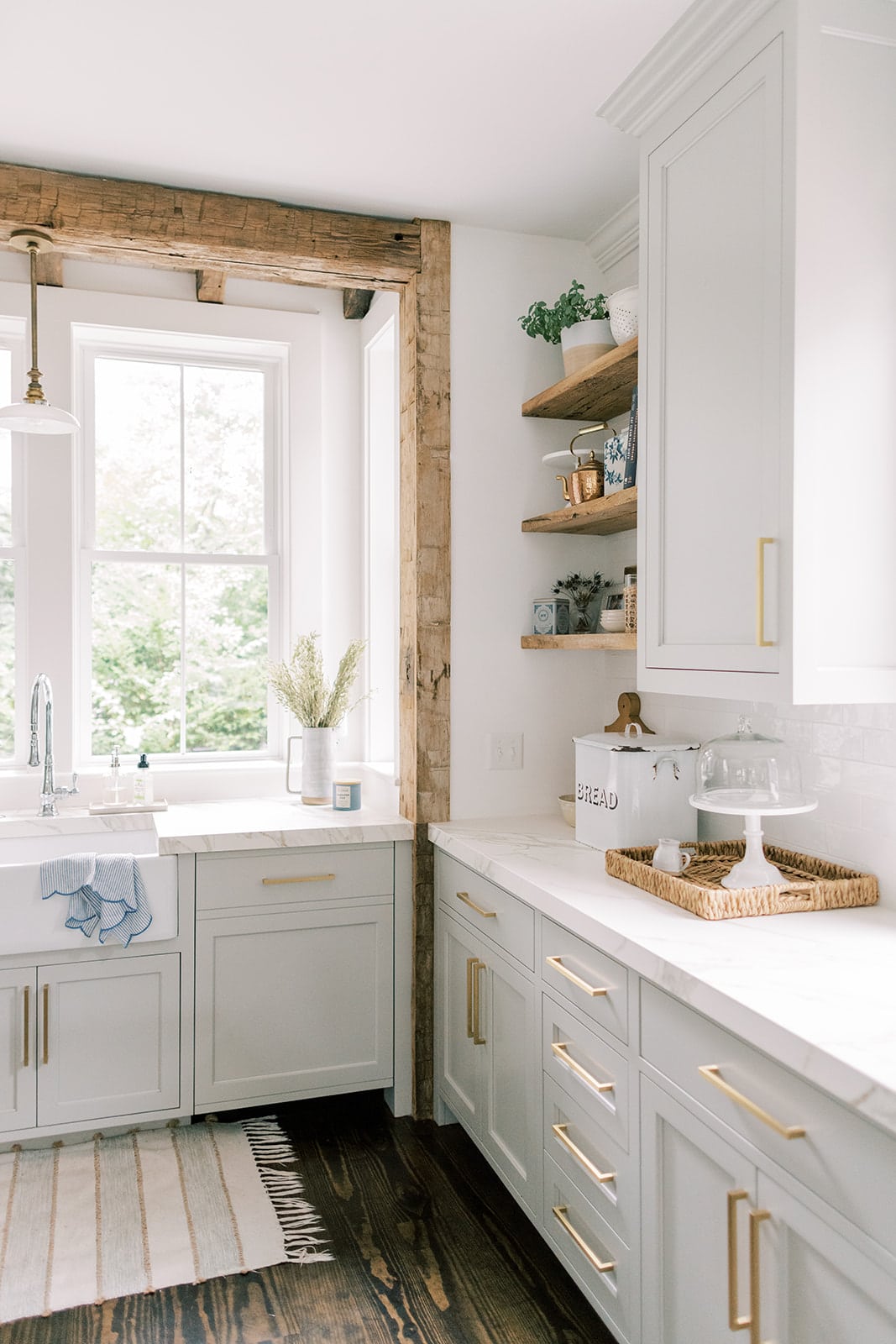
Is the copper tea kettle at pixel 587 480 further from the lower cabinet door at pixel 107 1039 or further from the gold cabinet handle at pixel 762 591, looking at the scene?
the lower cabinet door at pixel 107 1039

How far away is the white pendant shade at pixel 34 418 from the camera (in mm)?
2621

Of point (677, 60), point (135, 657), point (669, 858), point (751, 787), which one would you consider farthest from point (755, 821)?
point (135, 657)

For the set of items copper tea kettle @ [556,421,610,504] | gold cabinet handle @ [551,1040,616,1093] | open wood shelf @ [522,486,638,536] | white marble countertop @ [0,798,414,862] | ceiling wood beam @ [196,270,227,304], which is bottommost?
gold cabinet handle @ [551,1040,616,1093]

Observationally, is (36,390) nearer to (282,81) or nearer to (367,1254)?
(282,81)

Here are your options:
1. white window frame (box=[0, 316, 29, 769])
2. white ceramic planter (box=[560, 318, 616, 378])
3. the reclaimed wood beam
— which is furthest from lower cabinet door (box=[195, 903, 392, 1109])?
the reclaimed wood beam

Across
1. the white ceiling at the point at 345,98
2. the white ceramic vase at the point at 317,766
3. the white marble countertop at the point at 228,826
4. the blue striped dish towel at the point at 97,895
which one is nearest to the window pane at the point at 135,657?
the white marble countertop at the point at 228,826

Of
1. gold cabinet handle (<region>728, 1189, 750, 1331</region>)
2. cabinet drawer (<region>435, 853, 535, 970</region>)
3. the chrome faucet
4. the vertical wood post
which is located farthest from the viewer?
the chrome faucet

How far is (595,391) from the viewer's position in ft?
8.51

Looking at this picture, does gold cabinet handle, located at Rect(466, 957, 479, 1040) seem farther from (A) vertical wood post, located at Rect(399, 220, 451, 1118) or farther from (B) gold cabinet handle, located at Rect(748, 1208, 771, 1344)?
(B) gold cabinet handle, located at Rect(748, 1208, 771, 1344)

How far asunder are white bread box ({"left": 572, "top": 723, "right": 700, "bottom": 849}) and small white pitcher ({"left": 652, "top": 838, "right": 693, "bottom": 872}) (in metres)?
0.21

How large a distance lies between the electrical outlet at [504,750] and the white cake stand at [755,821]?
102 centimetres

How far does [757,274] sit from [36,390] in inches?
76.3

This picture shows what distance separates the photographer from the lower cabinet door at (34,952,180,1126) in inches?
99.5

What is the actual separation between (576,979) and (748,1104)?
57 centimetres
